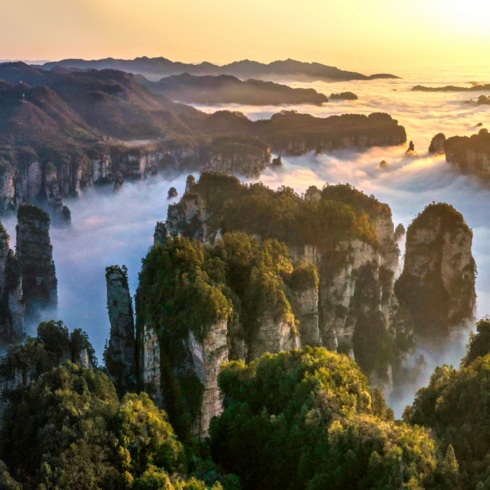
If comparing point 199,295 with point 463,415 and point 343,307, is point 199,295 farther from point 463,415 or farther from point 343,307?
point 343,307

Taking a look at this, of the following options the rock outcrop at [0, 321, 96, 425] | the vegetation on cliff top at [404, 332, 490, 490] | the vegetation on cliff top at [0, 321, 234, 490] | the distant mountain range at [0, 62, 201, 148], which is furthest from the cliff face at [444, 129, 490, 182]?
the vegetation on cliff top at [0, 321, 234, 490]

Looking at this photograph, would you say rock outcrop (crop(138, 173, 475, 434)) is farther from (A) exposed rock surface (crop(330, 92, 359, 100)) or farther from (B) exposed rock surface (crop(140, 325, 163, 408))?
(A) exposed rock surface (crop(330, 92, 359, 100))

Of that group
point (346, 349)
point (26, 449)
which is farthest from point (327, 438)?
point (346, 349)

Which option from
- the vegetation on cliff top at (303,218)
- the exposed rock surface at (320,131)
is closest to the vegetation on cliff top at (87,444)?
the vegetation on cliff top at (303,218)

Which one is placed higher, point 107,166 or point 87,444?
point 107,166

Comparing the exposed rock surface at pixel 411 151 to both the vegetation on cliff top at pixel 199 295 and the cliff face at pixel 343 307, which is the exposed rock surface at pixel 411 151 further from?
the vegetation on cliff top at pixel 199 295

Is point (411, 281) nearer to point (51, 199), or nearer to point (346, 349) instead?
point (346, 349)

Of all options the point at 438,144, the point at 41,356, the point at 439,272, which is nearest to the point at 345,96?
the point at 438,144
